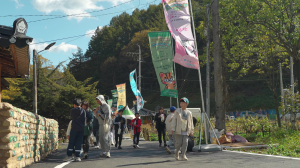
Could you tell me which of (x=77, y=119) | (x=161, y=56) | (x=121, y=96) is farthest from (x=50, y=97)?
(x=77, y=119)

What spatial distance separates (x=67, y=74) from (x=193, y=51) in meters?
19.4

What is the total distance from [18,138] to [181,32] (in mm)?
7803

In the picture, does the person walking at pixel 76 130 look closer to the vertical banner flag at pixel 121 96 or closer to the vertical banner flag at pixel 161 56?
the vertical banner flag at pixel 161 56

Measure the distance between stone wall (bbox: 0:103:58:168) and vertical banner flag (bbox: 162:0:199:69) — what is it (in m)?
5.94

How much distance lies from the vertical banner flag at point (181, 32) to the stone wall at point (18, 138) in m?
5.94

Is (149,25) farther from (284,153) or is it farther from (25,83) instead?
(284,153)

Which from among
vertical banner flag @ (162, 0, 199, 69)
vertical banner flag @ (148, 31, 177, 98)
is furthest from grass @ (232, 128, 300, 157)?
vertical banner flag @ (148, 31, 177, 98)

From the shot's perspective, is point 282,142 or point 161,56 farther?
point 161,56

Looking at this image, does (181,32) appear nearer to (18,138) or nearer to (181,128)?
(181,128)

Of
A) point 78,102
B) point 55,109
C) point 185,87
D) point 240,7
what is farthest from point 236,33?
point 185,87

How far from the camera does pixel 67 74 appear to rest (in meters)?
28.9

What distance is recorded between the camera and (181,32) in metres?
12.3

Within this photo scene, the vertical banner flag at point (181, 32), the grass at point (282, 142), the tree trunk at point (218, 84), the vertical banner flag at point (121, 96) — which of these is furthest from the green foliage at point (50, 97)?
the grass at point (282, 142)

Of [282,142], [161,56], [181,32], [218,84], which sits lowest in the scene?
[282,142]
